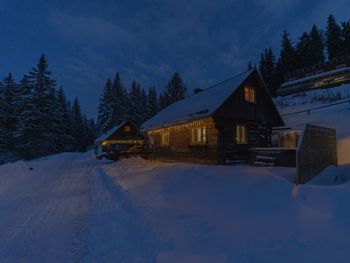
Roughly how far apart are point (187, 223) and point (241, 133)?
41.2ft

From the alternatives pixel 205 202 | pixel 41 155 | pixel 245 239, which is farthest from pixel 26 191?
pixel 41 155

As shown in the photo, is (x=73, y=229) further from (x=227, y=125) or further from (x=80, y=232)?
(x=227, y=125)

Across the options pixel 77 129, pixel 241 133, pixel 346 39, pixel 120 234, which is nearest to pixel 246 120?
pixel 241 133

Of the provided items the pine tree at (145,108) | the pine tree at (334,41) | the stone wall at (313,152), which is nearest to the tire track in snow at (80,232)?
the stone wall at (313,152)

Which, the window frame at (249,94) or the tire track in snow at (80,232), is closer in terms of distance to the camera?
the tire track in snow at (80,232)

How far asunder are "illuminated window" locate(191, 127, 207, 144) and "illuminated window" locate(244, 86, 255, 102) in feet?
13.5

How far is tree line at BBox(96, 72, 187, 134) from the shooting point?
56.5m

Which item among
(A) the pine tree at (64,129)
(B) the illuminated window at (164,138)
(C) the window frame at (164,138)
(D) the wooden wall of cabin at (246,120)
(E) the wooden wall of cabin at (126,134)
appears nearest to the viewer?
(D) the wooden wall of cabin at (246,120)

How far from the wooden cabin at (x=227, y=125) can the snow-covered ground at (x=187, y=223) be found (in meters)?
6.02

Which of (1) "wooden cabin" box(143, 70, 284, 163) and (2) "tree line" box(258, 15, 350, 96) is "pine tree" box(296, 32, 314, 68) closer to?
(2) "tree line" box(258, 15, 350, 96)

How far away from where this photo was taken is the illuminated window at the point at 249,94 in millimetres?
17739

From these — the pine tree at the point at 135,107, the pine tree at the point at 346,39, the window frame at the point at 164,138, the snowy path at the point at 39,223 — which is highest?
the pine tree at the point at 346,39

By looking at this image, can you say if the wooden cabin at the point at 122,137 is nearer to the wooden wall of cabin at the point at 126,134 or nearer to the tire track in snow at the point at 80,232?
the wooden wall of cabin at the point at 126,134

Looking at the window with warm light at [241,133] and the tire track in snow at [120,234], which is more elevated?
the window with warm light at [241,133]
